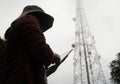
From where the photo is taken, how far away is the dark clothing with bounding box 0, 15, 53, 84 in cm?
225

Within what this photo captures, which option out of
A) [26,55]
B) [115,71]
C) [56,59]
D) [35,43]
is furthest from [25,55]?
[115,71]

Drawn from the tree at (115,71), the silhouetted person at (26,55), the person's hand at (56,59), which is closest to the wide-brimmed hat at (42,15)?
the silhouetted person at (26,55)

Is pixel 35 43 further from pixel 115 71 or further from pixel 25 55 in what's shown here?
pixel 115 71

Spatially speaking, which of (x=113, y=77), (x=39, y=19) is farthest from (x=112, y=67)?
(x=39, y=19)

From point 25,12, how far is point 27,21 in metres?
0.27

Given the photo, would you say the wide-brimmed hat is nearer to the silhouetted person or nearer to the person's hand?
the silhouetted person

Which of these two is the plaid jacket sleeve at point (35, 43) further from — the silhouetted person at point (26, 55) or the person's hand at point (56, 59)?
the person's hand at point (56, 59)

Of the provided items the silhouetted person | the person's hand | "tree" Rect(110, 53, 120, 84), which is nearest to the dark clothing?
the silhouetted person

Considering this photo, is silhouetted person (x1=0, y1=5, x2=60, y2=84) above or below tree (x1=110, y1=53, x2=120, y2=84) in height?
above

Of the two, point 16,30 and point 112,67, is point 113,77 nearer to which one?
point 112,67

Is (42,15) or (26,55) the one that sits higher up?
(42,15)

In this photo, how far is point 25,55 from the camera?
2.33m

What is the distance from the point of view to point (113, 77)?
53656 millimetres

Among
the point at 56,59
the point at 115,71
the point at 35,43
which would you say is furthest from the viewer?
the point at 115,71
